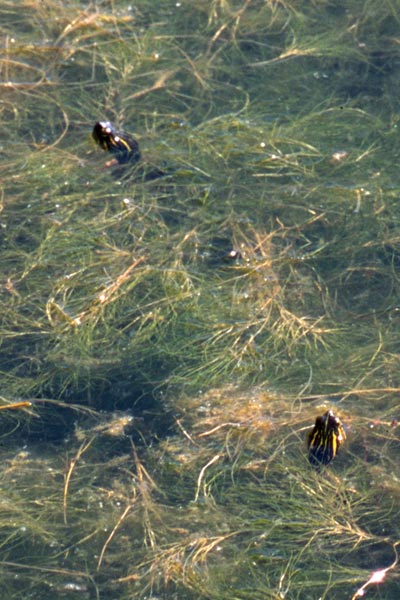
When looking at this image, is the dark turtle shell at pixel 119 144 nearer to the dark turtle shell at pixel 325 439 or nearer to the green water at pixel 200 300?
the green water at pixel 200 300

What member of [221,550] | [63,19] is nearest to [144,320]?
[221,550]

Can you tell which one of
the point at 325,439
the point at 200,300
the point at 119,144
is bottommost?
the point at 325,439

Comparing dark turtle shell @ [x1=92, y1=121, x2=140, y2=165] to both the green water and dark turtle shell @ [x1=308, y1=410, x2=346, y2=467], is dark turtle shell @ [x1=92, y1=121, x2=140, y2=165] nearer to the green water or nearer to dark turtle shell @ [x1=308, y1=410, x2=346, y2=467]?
the green water

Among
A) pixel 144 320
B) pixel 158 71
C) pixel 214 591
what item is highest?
pixel 158 71

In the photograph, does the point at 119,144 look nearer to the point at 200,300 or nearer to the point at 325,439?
the point at 200,300

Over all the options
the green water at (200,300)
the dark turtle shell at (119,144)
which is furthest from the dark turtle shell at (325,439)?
the dark turtle shell at (119,144)

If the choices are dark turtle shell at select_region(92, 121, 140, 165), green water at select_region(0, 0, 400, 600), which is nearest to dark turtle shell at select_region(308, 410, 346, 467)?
green water at select_region(0, 0, 400, 600)

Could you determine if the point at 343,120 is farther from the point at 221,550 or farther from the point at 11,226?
the point at 221,550

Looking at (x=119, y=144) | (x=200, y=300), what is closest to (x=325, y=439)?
(x=200, y=300)
